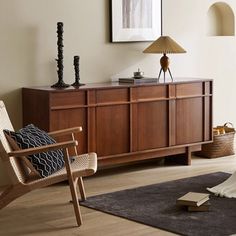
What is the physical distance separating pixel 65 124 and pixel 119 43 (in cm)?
127

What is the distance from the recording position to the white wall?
5465 millimetres

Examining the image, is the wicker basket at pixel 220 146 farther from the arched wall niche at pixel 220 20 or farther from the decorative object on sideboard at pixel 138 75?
the arched wall niche at pixel 220 20

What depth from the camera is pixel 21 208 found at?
4734 millimetres

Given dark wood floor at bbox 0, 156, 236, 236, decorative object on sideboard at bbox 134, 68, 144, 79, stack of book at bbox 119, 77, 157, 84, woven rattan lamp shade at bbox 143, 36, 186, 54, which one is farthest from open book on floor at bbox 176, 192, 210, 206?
woven rattan lamp shade at bbox 143, 36, 186, 54

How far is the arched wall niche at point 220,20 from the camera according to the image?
7.34m

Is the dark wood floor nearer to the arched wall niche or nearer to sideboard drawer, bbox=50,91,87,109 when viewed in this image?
sideboard drawer, bbox=50,91,87,109

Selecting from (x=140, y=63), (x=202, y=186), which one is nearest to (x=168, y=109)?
(x=140, y=63)

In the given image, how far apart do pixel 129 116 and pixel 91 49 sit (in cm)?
78

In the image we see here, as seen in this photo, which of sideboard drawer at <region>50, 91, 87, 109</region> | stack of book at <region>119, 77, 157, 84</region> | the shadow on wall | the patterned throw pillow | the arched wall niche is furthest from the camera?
the arched wall niche

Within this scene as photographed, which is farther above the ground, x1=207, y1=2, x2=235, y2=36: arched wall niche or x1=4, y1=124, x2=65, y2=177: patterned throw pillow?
x1=207, y1=2, x2=235, y2=36: arched wall niche

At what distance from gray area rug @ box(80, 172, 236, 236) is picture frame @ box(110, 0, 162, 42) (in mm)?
1625

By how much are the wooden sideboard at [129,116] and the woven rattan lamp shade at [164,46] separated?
34 cm

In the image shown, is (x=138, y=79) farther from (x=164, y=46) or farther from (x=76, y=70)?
(x=76, y=70)

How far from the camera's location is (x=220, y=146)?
673 cm
